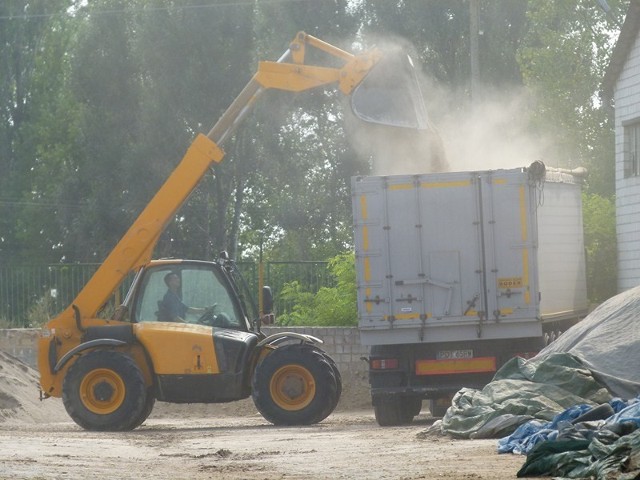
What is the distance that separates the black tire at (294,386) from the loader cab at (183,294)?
38.2 inches

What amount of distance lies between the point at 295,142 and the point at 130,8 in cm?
724

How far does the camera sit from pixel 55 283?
29.2 meters

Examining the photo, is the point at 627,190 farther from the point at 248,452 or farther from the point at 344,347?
the point at 248,452

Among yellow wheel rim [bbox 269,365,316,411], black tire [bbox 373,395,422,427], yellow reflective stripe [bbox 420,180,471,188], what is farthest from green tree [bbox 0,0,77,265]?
yellow reflective stripe [bbox 420,180,471,188]

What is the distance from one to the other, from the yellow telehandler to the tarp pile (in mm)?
3421

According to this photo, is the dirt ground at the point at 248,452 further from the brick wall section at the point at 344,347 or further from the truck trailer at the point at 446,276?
the brick wall section at the point at 344,347

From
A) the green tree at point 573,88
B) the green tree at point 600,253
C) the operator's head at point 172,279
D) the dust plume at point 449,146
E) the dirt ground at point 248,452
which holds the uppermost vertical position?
Result: the green tree at point 573,88

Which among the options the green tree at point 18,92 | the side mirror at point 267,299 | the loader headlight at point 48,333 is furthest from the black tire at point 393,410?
the green tree at point 18,92

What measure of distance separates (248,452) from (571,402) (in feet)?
10.9

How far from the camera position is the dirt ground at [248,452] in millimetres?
10859

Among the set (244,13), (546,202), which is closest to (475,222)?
(546,202)

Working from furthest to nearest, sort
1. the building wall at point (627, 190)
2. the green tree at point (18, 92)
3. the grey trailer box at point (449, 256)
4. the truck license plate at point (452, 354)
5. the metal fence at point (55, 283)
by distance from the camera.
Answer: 1. the green tree at point (18, 92)
2. the metal fence at point (55, 283)
3. the building wall at point (627, 190)
4. the truck license plate at point (452, 354)
5. the grey trailer box at point (449, 256)

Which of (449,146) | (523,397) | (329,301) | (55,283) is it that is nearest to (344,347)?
(329,301)

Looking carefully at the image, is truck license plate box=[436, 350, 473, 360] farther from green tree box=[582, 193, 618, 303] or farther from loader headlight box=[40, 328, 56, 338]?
green tree box=[582, 193, 618, 303]
